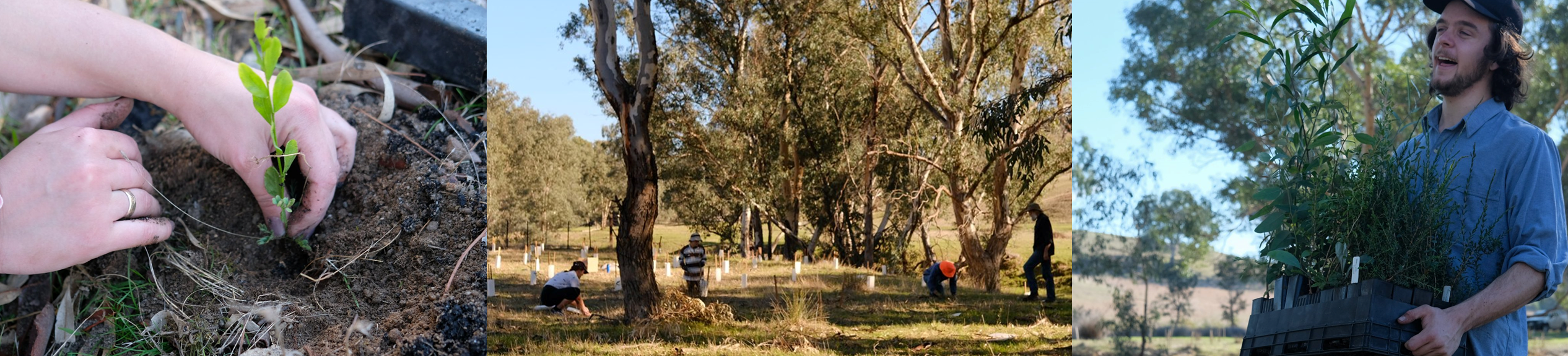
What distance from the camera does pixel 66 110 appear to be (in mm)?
2537

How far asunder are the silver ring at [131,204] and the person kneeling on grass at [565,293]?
115cm

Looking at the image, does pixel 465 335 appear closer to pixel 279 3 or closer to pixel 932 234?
pixel 279 3

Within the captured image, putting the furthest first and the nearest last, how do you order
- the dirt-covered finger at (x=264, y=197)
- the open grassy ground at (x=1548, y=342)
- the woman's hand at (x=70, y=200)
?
the open grassy ground at (x=1548, y=342)
the dirt-covered finger at (x=264, y=197)
the woman's hand at (x=70, y=200)

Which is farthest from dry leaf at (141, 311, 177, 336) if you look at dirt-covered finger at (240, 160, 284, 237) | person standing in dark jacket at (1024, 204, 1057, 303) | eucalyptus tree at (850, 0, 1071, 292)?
person standing in dark jacket at (1024, 204, 1057, 303)

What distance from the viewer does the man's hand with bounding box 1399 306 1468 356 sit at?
5.15 feet

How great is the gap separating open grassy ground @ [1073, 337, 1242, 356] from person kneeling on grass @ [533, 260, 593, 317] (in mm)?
3441

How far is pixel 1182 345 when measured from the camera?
17.7 feet

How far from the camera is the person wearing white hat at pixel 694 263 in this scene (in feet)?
8.84

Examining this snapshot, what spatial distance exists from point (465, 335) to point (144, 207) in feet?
3.11

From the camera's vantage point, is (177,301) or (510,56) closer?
(177,301)

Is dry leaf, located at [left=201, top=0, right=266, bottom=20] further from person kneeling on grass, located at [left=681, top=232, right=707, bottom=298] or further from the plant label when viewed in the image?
the plant label

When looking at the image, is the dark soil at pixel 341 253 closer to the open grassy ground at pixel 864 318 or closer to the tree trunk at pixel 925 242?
the open grassy ground at pixel 864 318

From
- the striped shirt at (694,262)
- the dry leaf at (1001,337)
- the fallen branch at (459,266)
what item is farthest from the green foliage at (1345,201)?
the fallen branch at (459,266)

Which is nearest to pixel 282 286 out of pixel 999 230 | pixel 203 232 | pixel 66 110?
pixel 203 232
